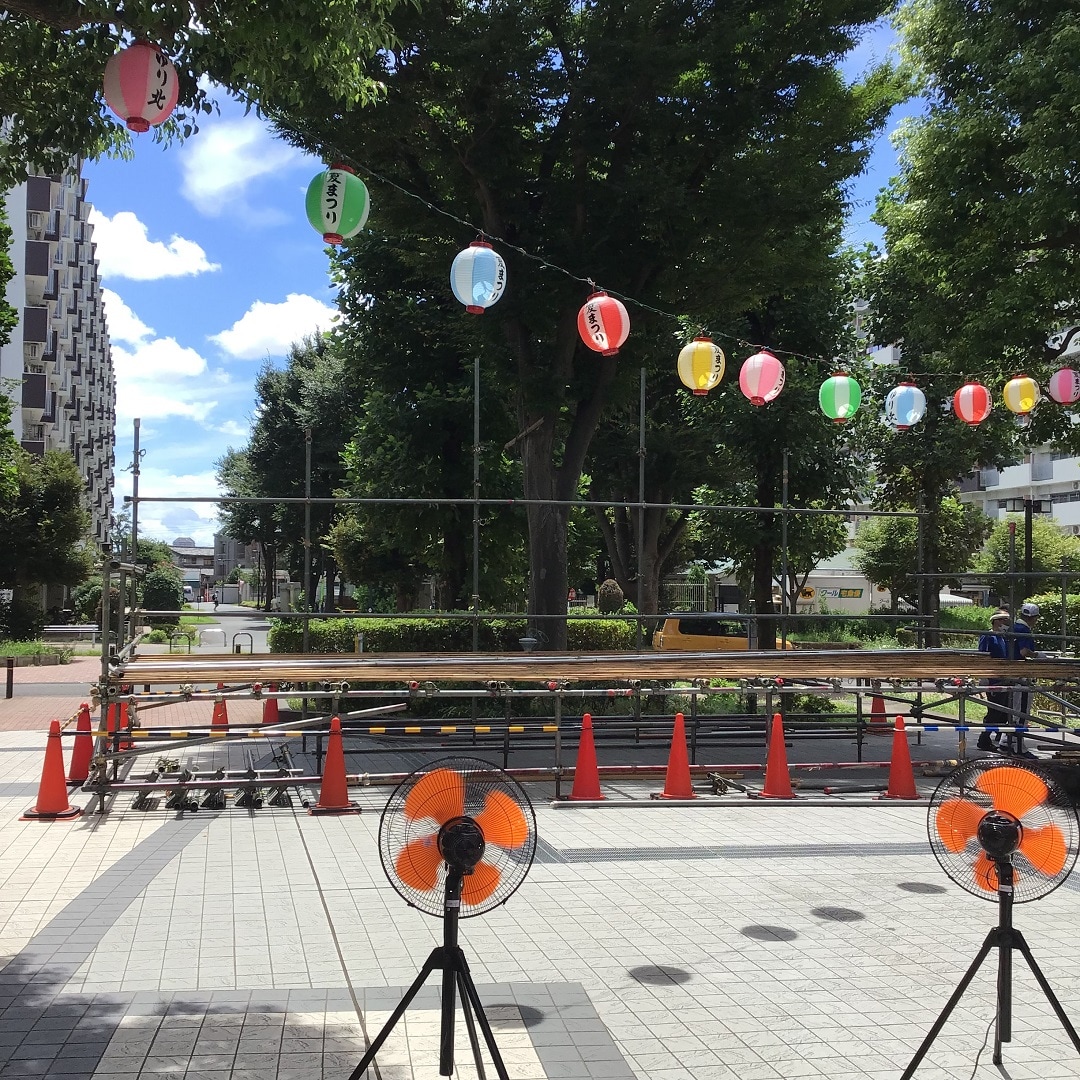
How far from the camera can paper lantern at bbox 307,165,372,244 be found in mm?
9227

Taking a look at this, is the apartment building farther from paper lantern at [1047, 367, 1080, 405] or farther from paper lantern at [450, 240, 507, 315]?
paper lantern at [1047, 367, 1080, 405]

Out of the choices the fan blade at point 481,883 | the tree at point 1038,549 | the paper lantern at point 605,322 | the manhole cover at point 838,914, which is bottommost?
the manhole cover at point 838,914

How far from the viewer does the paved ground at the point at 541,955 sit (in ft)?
15.5

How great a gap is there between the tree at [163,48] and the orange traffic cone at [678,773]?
22.1 feet

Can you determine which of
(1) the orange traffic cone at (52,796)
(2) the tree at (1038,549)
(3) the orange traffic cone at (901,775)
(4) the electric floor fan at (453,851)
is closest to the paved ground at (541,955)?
(1) the orange traffic cone at (52,796)

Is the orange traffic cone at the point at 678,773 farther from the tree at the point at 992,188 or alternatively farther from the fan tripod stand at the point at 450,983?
the tree at the point at 992,188

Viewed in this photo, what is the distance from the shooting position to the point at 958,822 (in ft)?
14.5

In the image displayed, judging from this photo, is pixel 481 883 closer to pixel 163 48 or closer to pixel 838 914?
pixel 838 914

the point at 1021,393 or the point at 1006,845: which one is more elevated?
the point at 1021,393

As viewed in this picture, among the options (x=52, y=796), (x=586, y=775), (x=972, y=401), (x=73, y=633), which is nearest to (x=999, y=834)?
(x=586, y=775)

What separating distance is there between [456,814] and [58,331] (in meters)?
73.9

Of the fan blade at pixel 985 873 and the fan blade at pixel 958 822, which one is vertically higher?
the fan blade at pixel 958 822

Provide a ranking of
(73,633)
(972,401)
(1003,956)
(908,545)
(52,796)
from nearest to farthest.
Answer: (1003,956) → (52,796) → (972,401) → (908,545) → (73,633)

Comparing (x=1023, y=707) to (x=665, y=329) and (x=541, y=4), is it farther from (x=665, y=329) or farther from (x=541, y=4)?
(x=541, y=4)
